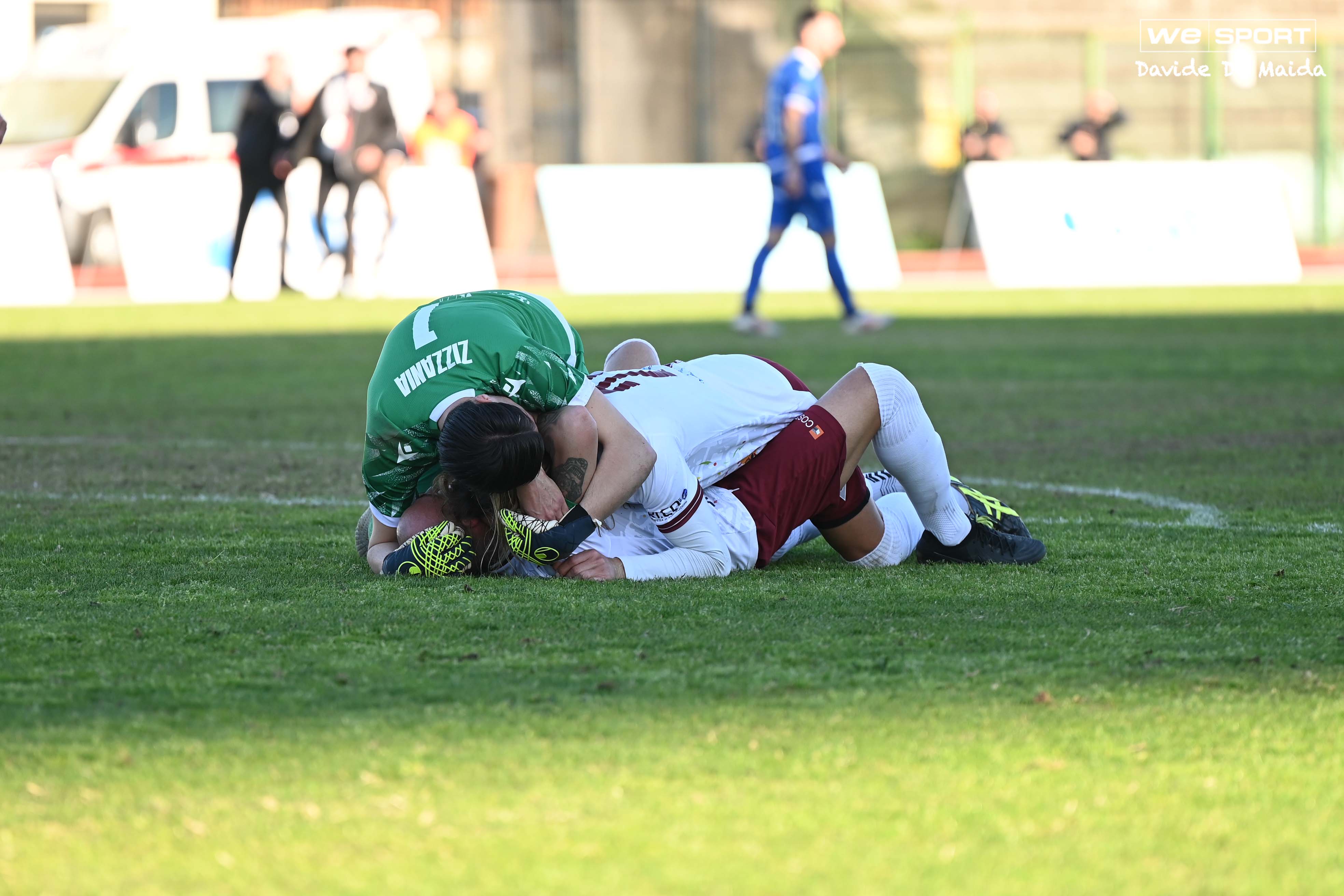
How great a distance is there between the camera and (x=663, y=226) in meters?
20.2

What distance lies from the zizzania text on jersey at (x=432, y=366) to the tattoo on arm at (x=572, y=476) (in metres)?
0.33

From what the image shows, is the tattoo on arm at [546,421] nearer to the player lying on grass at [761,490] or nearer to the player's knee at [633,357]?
the player lying on grass at [761,490]

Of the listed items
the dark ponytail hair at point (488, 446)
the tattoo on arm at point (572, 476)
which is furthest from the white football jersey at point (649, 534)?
the dark ponytail hair at point (488, 446)

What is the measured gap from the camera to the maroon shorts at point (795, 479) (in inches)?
172

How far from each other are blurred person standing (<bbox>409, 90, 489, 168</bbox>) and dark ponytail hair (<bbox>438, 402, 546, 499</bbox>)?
19.0 m

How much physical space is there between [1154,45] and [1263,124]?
2039 mm

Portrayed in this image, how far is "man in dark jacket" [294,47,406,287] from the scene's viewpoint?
18.5 metres

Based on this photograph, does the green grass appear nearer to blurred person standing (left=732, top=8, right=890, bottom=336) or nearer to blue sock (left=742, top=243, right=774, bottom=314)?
blue sock (left=742, top=243, right=774, bottom=314)

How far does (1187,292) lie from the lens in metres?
18.4

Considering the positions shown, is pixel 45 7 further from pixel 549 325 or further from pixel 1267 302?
pixel 549 325

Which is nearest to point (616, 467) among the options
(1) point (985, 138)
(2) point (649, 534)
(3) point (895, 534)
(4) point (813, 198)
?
(2) point (649, 534)

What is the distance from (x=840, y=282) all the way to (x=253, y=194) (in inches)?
279

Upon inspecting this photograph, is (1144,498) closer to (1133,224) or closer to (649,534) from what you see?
(649,534)

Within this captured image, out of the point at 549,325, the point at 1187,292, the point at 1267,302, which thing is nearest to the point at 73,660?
the point at 549,325
